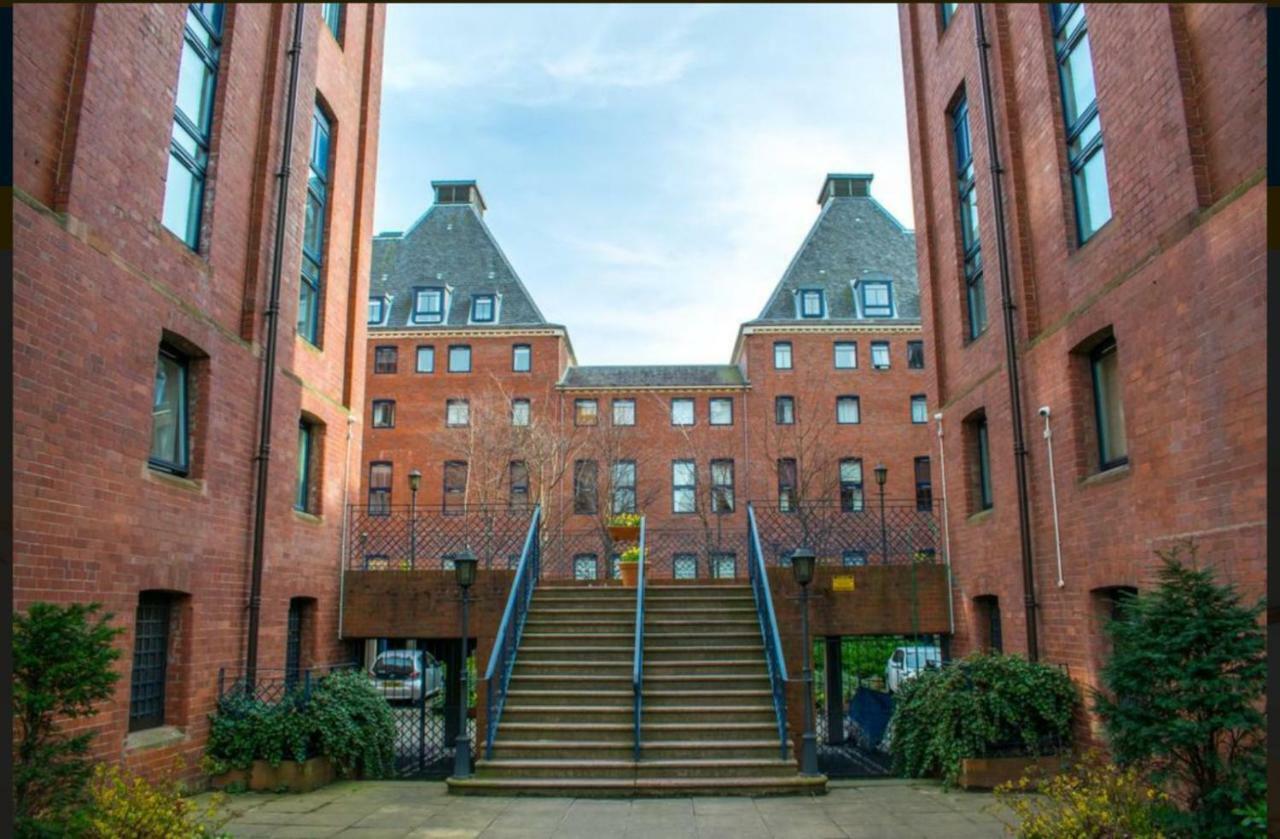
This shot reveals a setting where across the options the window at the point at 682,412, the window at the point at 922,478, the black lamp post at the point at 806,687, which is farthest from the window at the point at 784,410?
the black lamp post at the point at 806,687

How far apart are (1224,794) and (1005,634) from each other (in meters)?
6.30

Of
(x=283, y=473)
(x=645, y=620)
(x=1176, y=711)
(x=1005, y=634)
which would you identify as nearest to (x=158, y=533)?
(x=283, y=473)

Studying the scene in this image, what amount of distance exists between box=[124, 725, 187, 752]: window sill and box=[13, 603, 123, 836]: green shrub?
6.84ft

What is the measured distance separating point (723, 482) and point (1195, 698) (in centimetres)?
2914

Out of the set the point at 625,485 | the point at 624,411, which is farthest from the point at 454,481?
the point at 624,411

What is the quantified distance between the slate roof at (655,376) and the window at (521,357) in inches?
61.2

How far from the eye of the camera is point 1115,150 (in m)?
9.79

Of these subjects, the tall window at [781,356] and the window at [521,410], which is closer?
the window at [521,410]

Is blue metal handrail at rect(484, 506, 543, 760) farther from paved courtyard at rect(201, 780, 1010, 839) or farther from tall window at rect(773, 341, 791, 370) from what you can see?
tall window at rect(773, 341, 791, 370)

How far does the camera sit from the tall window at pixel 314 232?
13766 millimetres

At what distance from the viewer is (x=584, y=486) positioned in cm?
3195

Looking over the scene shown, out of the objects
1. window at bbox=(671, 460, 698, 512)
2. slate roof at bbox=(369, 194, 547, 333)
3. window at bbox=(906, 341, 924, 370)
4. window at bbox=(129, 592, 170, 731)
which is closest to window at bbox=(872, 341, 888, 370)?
window at bbox=(906, 341, 924, 370)

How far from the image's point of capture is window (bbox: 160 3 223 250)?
10.5 m

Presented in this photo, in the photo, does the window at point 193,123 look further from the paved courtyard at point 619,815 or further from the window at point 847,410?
the window at point 847,410
